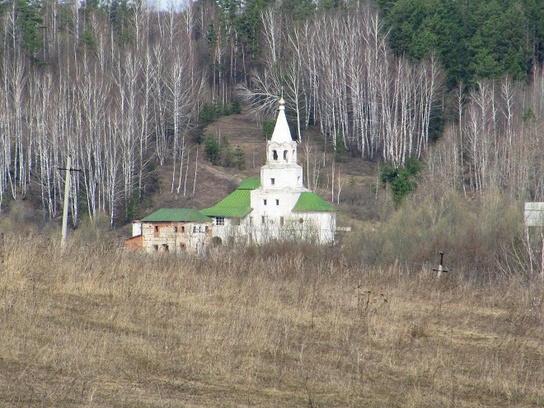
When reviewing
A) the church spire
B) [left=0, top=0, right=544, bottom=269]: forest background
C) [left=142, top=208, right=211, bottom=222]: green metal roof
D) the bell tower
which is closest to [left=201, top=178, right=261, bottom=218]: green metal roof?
[left=142, top=208, right=211, bottom=222]: green metal roof

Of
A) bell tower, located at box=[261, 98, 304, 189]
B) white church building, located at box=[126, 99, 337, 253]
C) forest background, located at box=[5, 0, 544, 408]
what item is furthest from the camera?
bell tower, located at box=[261, 98, 304, 189]

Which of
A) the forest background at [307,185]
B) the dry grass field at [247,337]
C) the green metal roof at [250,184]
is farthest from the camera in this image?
the green metal roof at [250,184]

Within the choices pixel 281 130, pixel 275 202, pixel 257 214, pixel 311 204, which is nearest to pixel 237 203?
pixel 257 214

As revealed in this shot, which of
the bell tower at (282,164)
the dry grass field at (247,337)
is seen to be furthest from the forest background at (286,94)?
the dry grass field at (247,337)

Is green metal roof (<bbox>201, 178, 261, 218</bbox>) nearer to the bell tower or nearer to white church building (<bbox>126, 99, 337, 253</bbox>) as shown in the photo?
white church building (<bbox>126, 99, 337, 253</bbox>)

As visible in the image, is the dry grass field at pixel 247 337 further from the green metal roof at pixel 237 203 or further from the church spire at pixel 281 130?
the church spire at pixel 281 130

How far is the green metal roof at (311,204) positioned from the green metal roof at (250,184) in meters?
2.26

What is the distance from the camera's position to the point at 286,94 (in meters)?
55.3

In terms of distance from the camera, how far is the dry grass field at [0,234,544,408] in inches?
378

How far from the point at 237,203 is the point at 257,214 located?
941mm

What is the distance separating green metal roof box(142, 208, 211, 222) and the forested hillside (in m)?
2.51

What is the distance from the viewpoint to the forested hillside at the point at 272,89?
150 ft

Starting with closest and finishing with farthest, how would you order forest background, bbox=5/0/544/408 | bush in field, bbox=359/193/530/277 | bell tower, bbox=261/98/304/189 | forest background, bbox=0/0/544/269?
forest background, bbox=5/0/544/408 → bush in field, bbox=359/193/530/277 → bell tower, bbox=261/98/304/189 → forest background, bbox=0/0/544/269

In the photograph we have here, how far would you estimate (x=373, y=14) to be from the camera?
185ft
